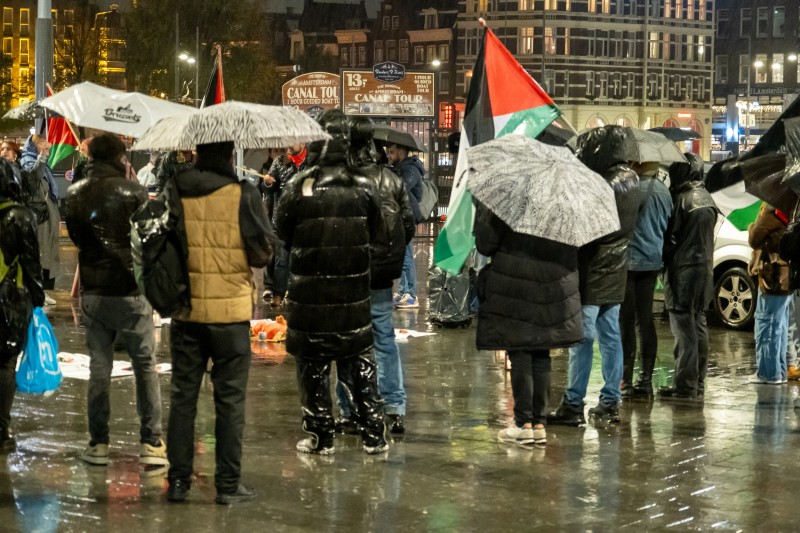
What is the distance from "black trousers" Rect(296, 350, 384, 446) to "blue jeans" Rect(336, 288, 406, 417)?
0.63 metres

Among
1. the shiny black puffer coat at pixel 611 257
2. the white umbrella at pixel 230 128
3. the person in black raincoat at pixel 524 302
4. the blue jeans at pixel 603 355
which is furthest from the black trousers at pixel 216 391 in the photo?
the shiny black puffer coat at pixel 611 257

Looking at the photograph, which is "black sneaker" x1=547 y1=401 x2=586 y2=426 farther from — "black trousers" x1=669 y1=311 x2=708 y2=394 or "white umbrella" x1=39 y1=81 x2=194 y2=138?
"white umbrella" x1=39 y1=81 x2=194 y2=138

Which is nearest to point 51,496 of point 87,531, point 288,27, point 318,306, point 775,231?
point 87,531

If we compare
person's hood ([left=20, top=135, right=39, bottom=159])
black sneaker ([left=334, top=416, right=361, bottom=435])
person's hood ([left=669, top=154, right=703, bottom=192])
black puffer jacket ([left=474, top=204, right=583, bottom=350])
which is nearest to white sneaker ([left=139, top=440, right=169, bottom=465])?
black sneaker ([left=334, top=416, right=361, bottom=435])

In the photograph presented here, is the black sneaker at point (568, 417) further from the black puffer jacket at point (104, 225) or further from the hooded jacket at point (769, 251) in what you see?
the black puffer jacket at point (104, 225)

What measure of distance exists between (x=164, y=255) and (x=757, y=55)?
9855cm

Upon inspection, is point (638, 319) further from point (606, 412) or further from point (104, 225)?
point (104, 225)

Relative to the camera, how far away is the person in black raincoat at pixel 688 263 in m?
10.4

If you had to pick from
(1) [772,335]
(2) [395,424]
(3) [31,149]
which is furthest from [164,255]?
(3) [31,149]

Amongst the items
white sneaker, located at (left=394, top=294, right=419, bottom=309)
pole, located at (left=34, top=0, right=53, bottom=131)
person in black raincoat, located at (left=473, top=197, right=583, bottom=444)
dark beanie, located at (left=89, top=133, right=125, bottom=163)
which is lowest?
white sneaker, located at (left=394, top=294, right=419, bottom=309)

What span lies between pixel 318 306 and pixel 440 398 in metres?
2.56

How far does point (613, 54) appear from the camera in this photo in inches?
3524

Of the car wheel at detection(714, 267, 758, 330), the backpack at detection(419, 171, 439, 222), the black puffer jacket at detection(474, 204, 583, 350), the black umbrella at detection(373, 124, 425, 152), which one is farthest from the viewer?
the car wheel at detection(714, 267, 758, 330)

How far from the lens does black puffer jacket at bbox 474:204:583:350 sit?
27.5 ft
